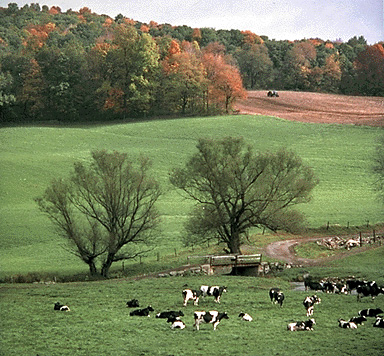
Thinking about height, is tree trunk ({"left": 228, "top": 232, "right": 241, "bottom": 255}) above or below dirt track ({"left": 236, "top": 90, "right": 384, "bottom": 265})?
below

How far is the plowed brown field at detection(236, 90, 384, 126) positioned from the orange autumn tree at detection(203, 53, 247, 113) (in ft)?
8.09

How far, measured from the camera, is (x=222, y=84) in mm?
95875

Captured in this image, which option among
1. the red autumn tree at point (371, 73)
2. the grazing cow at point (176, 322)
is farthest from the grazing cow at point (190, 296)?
the red autumn tree at point (371, 73)

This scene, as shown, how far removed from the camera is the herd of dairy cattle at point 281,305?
25672 millimetres

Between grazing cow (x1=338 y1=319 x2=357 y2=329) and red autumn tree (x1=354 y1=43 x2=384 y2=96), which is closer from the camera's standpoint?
grazing cow (x1=338 y1=319 x2=357 y2=329)

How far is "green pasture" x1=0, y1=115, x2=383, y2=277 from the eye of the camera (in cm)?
5147

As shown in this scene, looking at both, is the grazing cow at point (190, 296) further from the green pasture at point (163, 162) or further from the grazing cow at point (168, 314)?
the green pasture at point (163, 162)

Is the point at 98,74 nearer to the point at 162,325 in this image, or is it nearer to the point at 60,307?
the point at 60,307

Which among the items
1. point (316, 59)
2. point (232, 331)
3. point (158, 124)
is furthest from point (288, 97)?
point (232, 331)

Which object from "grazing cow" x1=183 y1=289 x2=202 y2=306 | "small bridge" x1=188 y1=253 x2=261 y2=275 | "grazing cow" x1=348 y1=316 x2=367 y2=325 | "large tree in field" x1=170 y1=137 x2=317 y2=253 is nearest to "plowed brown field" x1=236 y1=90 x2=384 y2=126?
"large tree in field" x1=170 y1=137 x2=317 y2=253

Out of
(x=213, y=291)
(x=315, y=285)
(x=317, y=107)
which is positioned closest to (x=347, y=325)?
(x=213, y=291)

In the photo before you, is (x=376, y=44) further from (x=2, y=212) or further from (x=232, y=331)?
(x=232, y=331)

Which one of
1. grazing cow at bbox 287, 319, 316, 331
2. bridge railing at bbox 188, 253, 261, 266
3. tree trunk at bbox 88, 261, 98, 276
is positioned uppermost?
grazing cow at bbox 287, 319, 316, 331

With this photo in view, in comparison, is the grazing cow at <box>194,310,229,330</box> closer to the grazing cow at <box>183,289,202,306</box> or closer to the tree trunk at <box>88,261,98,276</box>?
the grazing cow at <box>183,289,202,306</box>
